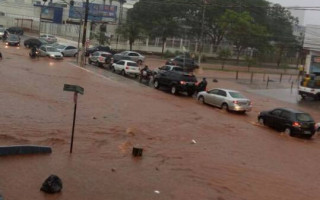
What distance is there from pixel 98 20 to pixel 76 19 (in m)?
5.91

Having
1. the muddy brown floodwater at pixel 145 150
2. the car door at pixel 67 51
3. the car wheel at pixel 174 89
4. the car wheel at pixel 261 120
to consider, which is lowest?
the muddy brown floodwater at pixel 145 150

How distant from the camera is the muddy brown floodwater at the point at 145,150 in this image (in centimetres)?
1230

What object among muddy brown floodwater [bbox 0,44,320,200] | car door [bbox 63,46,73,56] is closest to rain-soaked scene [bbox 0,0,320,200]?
muddy brown floodwater [bbox 0,44,320,200]

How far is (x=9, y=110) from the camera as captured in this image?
2098cm

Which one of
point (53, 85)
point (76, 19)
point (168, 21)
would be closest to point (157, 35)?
point (168, 21)

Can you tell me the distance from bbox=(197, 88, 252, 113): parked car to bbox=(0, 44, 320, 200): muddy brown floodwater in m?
0.55

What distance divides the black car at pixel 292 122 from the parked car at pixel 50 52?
98.8ft

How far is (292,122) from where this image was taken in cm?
2322

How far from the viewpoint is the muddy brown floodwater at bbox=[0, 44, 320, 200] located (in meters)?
12.3

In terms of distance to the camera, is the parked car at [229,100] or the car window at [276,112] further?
the parked car at [229,100]

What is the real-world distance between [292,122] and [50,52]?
32.6 meters

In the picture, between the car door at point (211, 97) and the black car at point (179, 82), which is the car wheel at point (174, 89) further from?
the car door at point (211, 97)

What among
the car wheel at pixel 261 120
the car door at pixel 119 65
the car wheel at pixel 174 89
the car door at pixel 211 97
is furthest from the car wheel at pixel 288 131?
the car door at pixel 119 65

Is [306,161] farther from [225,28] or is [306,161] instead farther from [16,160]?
[225,28]
